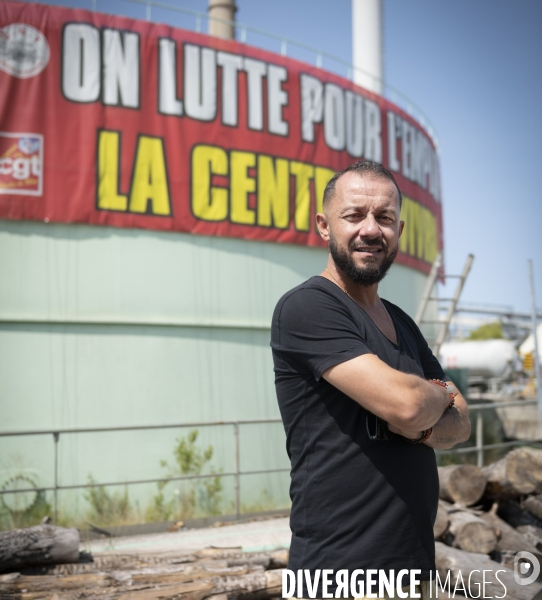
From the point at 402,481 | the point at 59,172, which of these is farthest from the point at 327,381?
the point at 59,172

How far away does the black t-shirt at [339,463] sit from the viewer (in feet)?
5.98

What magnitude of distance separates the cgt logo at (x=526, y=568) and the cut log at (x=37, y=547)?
11.2ft

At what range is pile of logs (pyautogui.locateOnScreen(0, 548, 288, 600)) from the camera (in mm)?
4320

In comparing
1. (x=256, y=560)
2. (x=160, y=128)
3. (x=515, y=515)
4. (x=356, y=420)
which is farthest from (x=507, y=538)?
(x=160, y=128)

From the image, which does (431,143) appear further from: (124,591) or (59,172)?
(124,591)

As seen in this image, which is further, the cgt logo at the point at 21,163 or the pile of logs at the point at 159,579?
the cgt logo at the point at 21,163

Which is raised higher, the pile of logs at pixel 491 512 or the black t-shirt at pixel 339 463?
the black t-shirt at pixel 339 463

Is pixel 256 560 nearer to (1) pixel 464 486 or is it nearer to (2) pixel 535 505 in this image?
(1) pixel 464 486

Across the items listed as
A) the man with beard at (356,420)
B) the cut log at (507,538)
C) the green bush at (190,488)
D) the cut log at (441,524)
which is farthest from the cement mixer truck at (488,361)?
the man with beard at (356,420)

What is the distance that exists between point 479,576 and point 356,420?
328 cm

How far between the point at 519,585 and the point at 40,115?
794 centimetres

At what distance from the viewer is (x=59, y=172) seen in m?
8.66

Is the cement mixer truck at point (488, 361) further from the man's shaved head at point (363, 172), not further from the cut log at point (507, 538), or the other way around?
the man's shaved head at point (363, 172)

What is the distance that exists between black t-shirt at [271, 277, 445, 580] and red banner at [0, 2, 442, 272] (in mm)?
7454
